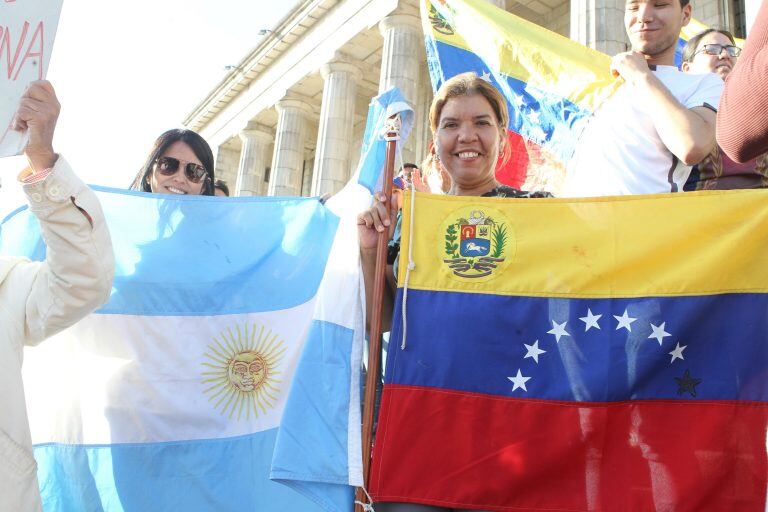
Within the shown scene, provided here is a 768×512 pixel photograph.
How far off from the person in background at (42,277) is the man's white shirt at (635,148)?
6.61 ft

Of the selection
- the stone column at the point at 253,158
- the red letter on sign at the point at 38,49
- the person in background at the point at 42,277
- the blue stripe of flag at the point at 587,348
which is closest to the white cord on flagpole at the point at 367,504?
the blue stripe of flag at the point at 587,348

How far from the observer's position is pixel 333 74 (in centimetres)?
2041

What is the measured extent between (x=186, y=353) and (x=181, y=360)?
0.14 feet

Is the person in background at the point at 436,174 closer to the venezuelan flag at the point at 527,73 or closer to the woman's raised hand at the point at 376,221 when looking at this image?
the woman's raised hand at the point at 376,221

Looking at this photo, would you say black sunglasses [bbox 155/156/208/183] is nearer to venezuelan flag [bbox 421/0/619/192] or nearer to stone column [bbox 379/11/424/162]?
venezuelan flag [bbox 421/0/619/192]

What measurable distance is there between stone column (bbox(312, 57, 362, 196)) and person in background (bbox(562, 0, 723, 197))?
15.2 m

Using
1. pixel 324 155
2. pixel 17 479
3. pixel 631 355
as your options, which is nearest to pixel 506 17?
pixel 631 355

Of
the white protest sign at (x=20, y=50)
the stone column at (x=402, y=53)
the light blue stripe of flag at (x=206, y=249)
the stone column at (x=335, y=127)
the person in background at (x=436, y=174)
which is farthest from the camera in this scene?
the stone column at (x=335, y=127)

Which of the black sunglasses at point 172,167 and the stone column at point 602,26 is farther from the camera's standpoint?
the stone column at point 602,26

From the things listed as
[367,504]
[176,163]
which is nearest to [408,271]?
[367,504]

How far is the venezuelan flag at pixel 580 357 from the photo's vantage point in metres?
2.16

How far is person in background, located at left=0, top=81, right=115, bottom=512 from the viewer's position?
7.02 ft

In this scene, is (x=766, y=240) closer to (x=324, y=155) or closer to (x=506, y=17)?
(x=506, y=17)

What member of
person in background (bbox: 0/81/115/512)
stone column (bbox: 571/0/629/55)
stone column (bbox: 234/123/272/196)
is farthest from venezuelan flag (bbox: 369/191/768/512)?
stone column (bbox: 234/123/272/196)
